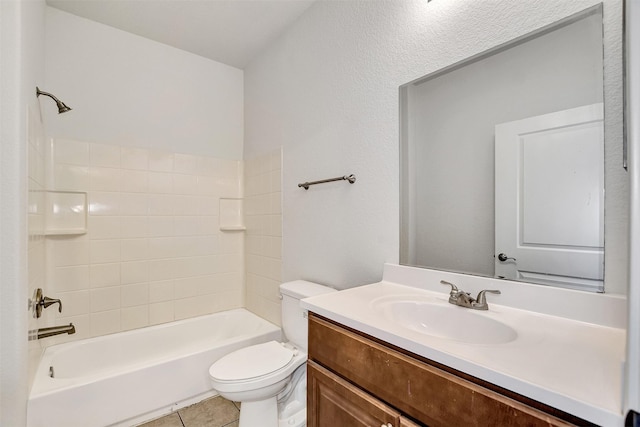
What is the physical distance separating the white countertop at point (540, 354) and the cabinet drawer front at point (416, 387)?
1.4 inches

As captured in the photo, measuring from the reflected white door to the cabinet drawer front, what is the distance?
53 centimetres

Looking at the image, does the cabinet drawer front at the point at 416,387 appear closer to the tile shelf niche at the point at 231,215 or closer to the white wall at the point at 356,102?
the white wall at the point at 356,102

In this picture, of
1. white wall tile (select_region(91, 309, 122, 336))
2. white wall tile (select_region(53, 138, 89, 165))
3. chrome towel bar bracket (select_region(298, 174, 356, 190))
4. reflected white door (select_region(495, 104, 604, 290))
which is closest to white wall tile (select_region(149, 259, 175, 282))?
white wall tile (select_region(91, 309, 122, 336))

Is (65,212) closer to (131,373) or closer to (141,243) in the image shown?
(141,243)

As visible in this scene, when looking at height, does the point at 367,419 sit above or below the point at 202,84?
below

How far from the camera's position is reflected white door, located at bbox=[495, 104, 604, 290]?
860mm

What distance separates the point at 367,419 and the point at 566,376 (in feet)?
1.74

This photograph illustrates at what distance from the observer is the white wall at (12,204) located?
3.46 ft

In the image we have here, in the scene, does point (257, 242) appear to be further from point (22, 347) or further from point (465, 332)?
point (465, 332)

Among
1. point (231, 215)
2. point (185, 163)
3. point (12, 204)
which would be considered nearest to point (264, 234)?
point (231, 215)

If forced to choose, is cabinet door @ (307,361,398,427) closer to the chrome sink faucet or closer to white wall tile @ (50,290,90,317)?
the chrome sink faucet

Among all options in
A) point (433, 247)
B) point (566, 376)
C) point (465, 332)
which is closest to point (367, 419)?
point (465, 332)

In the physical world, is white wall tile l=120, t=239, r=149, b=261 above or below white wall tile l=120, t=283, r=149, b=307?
above

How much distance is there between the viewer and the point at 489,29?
42.3 inches
